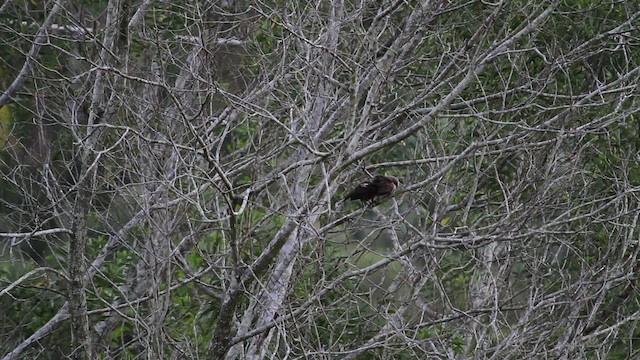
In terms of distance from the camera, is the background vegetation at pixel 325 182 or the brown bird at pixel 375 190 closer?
the background vegetation at pixel 325 182

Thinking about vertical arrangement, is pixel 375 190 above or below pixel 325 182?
below

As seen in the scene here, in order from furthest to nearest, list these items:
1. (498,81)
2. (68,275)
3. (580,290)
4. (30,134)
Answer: (30,134) → (498,81) → (68,275) → (580,290)

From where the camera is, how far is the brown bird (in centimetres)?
773

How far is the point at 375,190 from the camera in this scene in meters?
7.77

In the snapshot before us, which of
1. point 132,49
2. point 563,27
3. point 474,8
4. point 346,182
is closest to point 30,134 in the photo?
point 132,49

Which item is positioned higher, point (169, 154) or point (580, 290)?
point (169, 154)

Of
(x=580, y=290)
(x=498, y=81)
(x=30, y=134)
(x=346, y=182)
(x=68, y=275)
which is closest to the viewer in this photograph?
(x=580, y=290)

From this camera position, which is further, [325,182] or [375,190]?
[375,190]

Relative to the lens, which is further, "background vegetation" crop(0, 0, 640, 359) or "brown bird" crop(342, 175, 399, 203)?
"brown bird" crop(342, 175, 399, 203)

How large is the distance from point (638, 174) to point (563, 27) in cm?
134

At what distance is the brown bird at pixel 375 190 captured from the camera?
25.4 feet

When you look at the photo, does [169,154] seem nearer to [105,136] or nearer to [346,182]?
[105,136]

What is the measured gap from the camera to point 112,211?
8914 mm

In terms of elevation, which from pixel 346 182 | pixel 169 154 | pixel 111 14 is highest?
pixel 111 14
